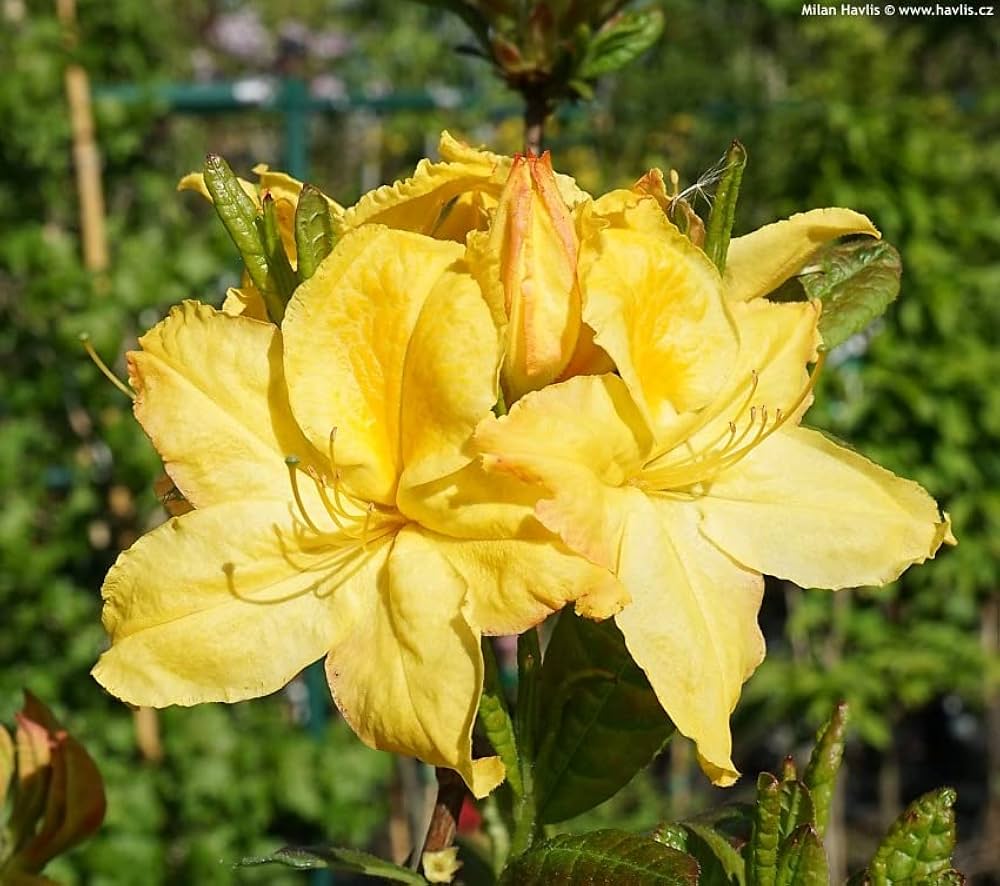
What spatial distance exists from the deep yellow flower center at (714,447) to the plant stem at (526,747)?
142 millimetres

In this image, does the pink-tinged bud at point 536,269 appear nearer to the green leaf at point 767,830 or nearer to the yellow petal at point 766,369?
the yellow petal at point 766,369

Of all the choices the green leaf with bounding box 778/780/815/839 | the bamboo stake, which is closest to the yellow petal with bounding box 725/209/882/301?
the green leaf with bounding box 778/780/815/839

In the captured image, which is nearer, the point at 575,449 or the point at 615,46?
the point at 575,449

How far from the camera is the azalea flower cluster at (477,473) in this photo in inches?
27.5

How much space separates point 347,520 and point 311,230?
176 mm

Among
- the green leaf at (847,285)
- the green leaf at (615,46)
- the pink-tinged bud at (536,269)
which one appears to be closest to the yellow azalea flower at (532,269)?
the pink-tinged bud at (536,269)

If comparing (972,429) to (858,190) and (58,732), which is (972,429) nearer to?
(858,190)

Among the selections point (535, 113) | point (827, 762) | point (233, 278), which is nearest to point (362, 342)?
point (827, 762)

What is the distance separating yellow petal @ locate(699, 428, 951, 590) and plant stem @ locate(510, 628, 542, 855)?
155mm

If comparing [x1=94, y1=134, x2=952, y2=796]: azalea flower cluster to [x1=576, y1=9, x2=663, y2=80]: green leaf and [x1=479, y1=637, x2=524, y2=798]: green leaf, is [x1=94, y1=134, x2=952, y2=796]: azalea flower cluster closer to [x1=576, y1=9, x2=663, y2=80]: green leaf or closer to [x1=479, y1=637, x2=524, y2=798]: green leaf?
[x1=479, y1=637, x2=524, y2=798]: green leaf

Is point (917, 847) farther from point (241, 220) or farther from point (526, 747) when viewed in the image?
point (241, 220)

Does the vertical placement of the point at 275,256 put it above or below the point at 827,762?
above

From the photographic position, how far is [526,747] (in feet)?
2.75

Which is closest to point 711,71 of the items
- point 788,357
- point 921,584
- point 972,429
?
point 972,429
